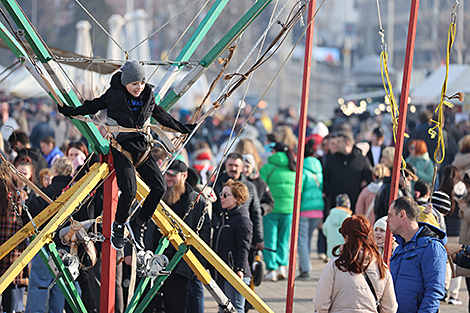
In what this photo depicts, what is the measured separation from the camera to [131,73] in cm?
378

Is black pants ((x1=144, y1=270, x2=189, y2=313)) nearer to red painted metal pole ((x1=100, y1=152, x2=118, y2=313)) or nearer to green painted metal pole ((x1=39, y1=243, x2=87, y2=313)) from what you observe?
green painted metal pole ((x1=39, y1=243, x2=87, y2=313))

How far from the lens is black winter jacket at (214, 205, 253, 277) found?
20.2 feet

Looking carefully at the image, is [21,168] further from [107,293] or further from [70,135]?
[70,135]

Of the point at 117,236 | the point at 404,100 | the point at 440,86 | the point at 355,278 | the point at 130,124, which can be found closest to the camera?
the point at 130,124

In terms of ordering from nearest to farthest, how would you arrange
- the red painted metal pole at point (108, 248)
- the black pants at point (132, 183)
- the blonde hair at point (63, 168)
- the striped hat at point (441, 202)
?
the black pants at point (132, 183) → the red painted metal pole at point (108, 248) → the striped hat at point (441, 202) → the blonde hair at point (63, 168)

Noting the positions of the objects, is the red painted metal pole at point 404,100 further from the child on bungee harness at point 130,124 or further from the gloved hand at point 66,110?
the gloved hand at point 66,110

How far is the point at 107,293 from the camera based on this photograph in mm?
4254

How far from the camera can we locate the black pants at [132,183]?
3971mm

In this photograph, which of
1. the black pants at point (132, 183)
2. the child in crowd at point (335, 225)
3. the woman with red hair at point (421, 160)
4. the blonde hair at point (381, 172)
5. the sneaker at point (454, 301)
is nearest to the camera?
the black pants at point (132, 183)

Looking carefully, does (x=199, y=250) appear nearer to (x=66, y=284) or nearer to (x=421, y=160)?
(x=66, y=284)

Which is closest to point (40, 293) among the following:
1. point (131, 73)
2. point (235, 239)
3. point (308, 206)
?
point (235, 239)

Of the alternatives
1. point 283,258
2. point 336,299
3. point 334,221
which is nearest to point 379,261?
point 336,299

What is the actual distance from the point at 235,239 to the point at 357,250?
221 cm

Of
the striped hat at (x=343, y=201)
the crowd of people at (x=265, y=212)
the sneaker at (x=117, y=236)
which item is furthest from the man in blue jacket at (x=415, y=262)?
the striped hat at (x=343, y=201)
